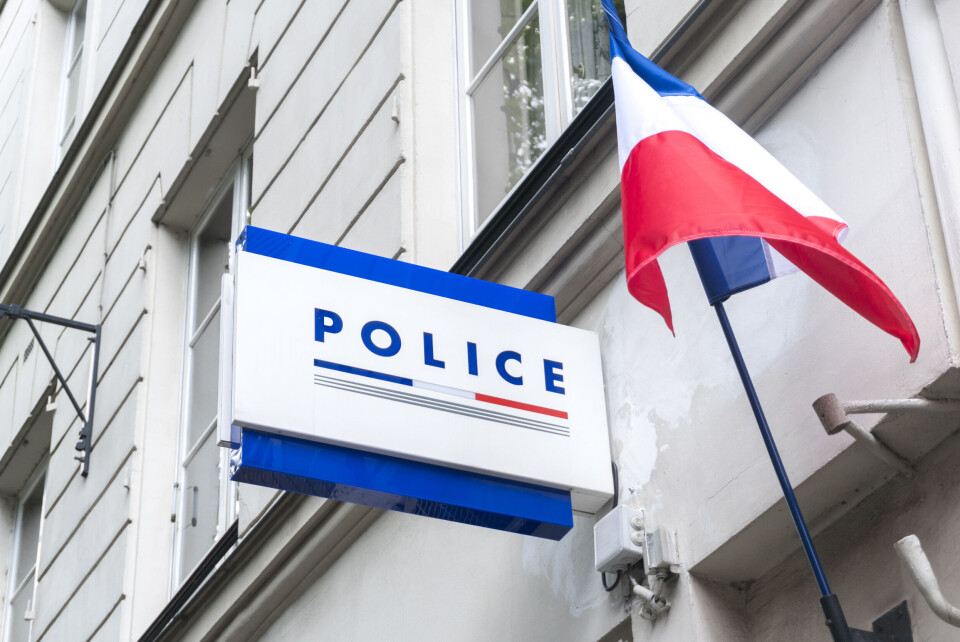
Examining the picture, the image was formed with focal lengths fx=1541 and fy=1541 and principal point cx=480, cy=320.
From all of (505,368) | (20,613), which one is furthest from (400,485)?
(20,613)

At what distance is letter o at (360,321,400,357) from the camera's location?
4848mm

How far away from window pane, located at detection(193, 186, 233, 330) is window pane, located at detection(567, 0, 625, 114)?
4029mm

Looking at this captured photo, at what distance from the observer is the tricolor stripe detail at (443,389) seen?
4.75 m

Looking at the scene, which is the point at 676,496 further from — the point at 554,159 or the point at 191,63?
the point at 191,63

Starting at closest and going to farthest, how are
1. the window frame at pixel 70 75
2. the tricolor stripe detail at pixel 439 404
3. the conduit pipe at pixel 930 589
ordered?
the conduit pipe at pixel 930 589
the tricolor stripe detail at pixel 439 404
the window frame at pixel 70 75

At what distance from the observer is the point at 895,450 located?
3994 millimetres

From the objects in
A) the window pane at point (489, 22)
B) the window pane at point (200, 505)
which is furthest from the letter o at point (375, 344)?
the window pane at point (200, 505)

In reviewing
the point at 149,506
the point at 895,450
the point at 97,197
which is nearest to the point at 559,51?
the point at 895,450

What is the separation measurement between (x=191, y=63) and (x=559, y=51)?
4.70m

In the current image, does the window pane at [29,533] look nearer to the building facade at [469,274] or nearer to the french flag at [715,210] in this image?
the building facade at [469,274]

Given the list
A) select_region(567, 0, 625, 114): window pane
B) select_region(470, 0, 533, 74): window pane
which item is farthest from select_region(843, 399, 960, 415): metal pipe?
select_region(470, 0, 533, 74): window pane

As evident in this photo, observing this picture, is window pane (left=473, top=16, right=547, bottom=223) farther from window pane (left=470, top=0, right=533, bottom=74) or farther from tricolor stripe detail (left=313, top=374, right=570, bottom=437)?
tricolor stripe detail (left=313, top=374, right=570, bottom=437)

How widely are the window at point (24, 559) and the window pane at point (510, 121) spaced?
592 centimetres

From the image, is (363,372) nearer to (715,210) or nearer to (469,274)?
(715,210)
